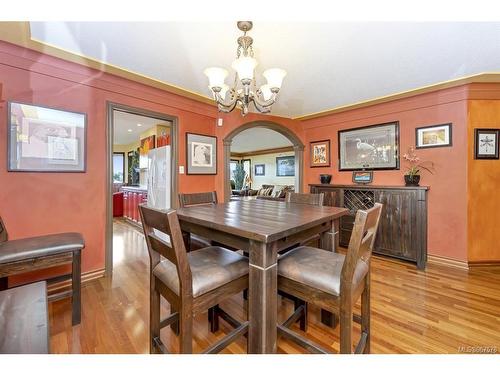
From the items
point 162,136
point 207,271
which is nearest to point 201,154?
point 162,136

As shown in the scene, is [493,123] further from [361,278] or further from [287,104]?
[361,278]

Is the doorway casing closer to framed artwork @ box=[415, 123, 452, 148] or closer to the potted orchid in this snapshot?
the potted orchid

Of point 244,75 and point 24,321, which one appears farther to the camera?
point 244,75

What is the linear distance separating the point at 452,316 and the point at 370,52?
2.36 m

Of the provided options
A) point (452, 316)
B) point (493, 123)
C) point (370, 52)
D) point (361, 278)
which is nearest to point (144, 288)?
point (361, 278)

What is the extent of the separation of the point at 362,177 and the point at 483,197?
1390mm

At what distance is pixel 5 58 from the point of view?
1895 mm

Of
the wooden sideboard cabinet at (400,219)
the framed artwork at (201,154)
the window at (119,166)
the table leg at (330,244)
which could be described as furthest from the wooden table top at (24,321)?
the window at (119,166)

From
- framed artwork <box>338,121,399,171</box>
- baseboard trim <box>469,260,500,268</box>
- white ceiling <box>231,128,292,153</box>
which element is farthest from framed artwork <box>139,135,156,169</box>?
baseboard trim <box>469,260,500,268</box>

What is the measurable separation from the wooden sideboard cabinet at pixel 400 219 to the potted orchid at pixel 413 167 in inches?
8.3

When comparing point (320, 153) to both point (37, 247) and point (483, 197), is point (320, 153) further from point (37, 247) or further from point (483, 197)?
point (37, 247)

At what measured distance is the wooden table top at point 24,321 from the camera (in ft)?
2.51

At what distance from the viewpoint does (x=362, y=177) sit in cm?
356

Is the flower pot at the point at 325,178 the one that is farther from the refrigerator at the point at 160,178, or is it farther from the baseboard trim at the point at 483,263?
the refrigerator at the point at 160,178
